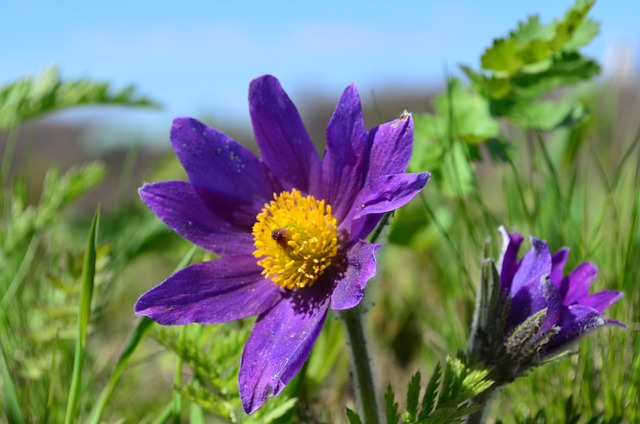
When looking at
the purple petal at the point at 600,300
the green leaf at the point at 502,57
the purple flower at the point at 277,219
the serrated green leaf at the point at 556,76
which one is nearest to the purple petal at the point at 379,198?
the purple flower at the point at 277,219

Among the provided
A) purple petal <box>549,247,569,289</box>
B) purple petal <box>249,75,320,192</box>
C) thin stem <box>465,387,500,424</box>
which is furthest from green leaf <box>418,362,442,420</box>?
purple petal <box>249,75,320,192</box>

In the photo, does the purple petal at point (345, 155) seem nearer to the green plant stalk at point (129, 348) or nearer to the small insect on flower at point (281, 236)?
the small insect on flower at point (281, 236)

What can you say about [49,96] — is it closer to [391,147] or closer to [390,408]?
[391,147]

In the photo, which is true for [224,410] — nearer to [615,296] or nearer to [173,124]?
[173,124]

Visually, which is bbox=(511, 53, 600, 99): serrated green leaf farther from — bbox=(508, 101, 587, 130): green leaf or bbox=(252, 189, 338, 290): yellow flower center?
bbox=(252, 189, 338, 290): yellow flower center

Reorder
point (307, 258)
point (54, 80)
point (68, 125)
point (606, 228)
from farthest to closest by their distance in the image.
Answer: point (68, 125)
point (606, 228)
point (54, 80)
point (307, 258)

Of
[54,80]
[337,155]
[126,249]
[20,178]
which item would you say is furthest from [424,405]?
[54,80]
